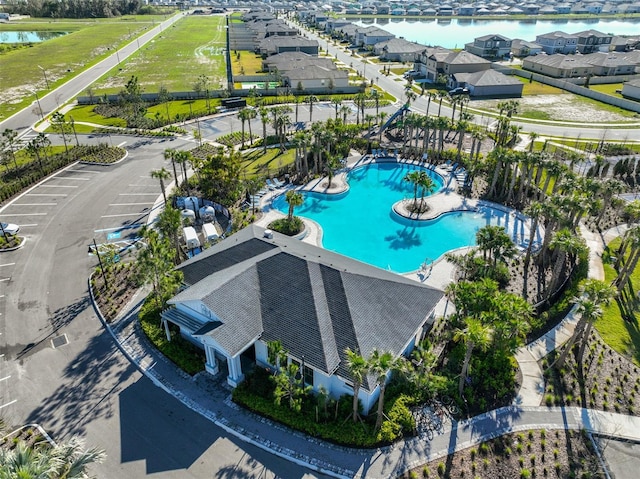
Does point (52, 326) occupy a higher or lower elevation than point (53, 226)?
lower

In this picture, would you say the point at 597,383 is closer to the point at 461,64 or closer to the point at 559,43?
the point at 461,64

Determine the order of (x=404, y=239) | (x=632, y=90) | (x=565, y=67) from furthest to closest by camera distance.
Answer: (x=565, y=67)
(x=632, y=90)
(x=404, y=239)

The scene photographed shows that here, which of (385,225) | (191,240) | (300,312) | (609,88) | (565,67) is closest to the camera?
(300,312)

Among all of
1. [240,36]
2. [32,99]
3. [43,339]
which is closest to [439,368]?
[43,339]

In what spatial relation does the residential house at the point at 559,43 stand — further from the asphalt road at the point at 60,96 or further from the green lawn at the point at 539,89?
the asphalt road at the point at 60,96

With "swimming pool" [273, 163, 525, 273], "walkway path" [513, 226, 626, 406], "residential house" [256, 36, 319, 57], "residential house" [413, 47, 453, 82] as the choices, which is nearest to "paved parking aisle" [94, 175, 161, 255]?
"swimming pool" [273, 163, 525, 273]

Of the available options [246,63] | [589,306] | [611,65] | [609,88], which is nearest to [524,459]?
[589,306]

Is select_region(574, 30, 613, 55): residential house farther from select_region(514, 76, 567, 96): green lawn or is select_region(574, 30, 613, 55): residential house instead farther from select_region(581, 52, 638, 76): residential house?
select_region(514, 76, 567, 96): green lawn
